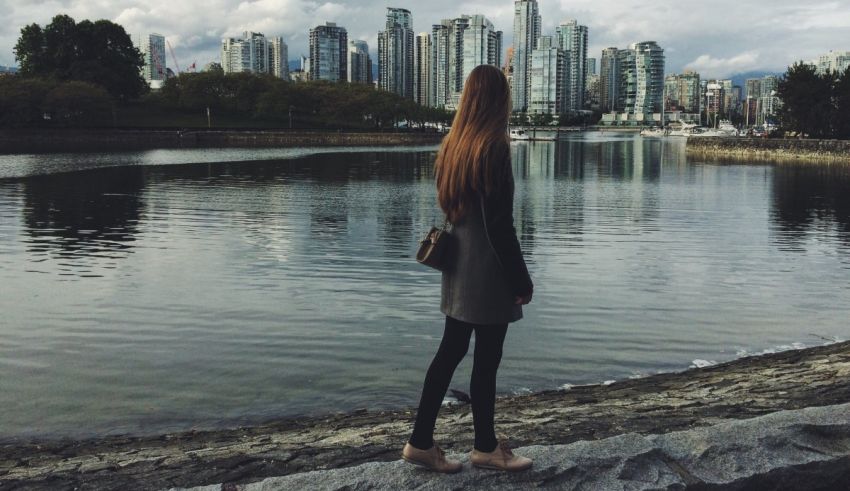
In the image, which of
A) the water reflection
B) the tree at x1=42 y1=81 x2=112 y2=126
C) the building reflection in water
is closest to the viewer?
the water reflection

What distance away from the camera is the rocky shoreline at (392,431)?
560 centimetres

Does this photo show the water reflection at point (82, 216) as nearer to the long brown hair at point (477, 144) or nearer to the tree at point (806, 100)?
the long brown hair at point (477, 144)

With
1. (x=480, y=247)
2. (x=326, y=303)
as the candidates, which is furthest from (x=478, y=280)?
(x=326, y=303)

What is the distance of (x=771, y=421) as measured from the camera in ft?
17.3

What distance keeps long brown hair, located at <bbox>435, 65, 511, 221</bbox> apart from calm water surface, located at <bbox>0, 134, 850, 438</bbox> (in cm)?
451

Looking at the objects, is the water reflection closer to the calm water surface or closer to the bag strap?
the calm water surface

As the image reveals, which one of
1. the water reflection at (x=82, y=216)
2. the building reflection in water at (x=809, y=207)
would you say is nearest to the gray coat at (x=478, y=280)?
the water reflection at (x=82, y=216)

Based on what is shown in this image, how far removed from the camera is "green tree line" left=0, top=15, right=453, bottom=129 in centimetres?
13325

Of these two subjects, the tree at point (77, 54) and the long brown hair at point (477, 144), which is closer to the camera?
the long brown hair at point (477, 144)

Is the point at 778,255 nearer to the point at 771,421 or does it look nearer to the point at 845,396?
the point at 845,396

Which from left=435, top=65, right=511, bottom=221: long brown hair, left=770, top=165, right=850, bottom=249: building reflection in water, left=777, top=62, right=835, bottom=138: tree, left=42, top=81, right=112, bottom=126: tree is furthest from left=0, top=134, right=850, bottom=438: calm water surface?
left=42, top=81, right=112, bottom=126: tree

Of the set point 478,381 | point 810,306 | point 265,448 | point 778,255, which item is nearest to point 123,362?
point 265,448

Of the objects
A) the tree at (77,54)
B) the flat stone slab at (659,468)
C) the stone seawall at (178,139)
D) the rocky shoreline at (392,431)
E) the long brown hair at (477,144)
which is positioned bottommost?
the rocky shoreline at (392,431)

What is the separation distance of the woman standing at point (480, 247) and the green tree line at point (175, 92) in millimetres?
125631
